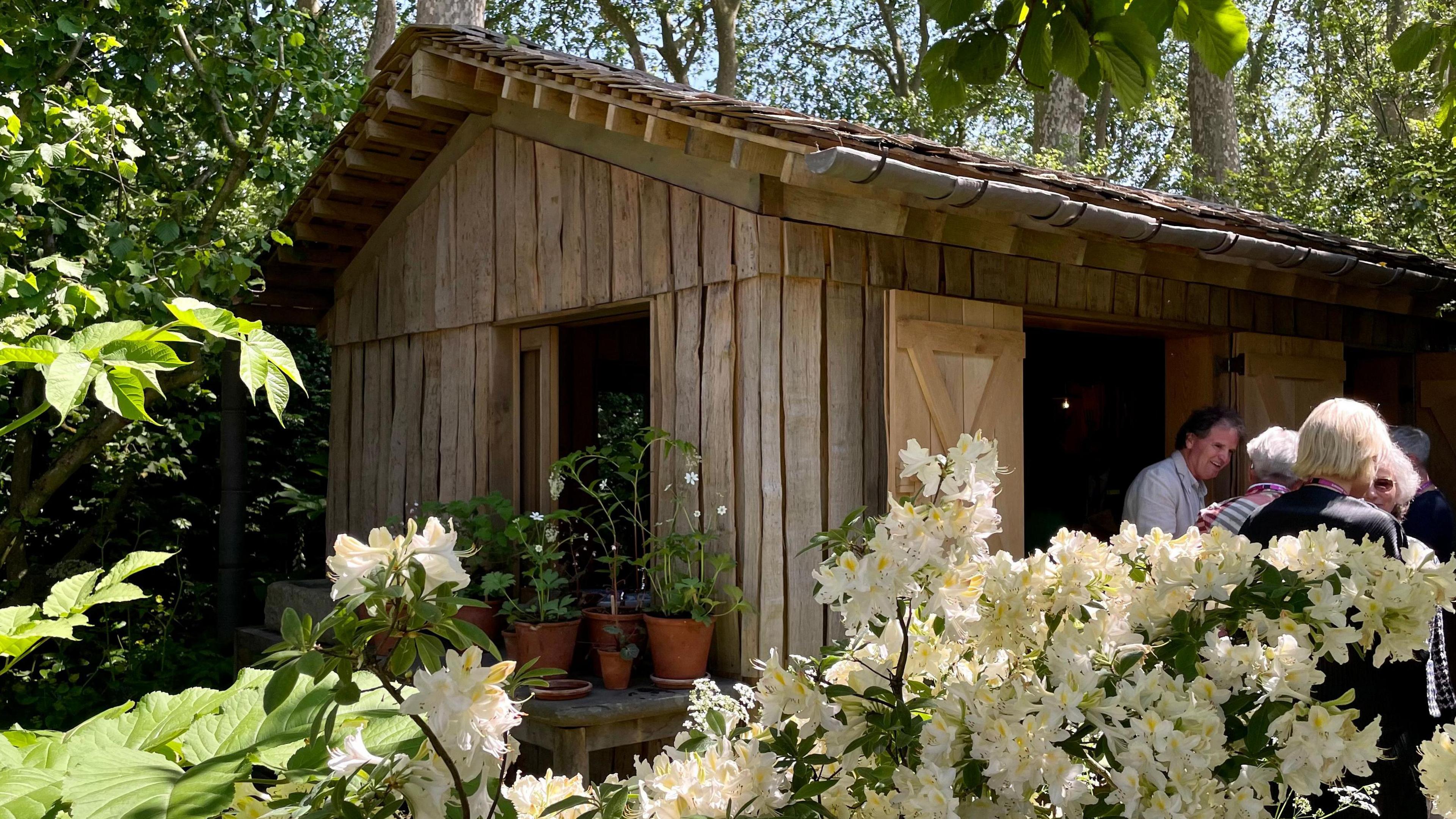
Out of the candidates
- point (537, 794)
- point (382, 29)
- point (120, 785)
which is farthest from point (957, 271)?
point (382, 29)

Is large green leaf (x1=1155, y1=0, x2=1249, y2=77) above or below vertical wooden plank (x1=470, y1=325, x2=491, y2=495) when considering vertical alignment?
above

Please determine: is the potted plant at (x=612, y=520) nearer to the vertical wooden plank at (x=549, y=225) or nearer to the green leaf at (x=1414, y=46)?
the vertical wooden plank at (x=549, y=225)

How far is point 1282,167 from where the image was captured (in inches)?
567

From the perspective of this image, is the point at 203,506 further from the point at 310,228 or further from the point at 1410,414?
the point at 1410,414

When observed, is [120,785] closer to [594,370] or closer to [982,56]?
[982,56]

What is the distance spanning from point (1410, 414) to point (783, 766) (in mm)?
7900

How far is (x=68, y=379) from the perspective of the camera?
1321 millimetres

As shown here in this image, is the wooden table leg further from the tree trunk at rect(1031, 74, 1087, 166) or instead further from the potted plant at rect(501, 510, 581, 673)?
the tree trunk at rect(1031, 74, 1087, 166)

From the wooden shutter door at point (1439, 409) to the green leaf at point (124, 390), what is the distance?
26.6ft

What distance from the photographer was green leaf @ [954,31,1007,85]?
106 inches

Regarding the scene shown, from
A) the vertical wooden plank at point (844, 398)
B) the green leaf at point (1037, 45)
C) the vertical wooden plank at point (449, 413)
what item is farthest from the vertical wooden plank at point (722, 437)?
the green leaf at point (1037, 45)

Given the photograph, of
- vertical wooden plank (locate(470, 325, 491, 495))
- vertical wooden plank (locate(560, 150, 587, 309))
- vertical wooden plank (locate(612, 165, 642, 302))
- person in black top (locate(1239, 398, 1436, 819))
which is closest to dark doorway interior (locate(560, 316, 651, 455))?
vertical wooden plank (locate(470, 325, 491, 495))

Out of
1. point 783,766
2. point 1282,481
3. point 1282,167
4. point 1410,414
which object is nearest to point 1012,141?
point 1282,167

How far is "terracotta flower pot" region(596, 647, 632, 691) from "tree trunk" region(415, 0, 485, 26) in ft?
23.2
